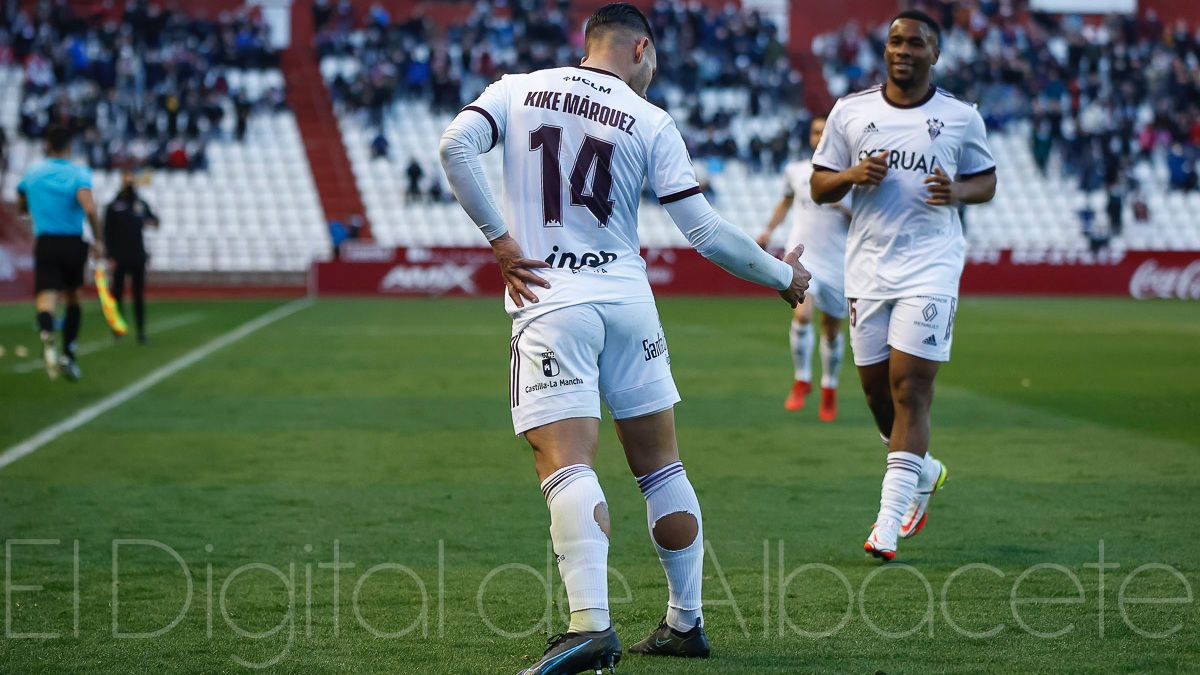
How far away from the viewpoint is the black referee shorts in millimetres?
13234

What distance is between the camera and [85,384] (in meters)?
12.8

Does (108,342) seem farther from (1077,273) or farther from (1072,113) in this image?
(1072,113)

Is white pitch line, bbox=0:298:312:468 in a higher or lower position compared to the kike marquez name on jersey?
lower

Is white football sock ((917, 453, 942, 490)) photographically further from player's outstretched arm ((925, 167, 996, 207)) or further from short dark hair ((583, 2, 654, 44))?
short dark hair ((583, 2, 654, 44))

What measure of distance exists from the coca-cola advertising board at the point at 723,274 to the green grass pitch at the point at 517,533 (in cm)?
1813

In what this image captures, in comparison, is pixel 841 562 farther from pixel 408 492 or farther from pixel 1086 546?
pixel 408 492

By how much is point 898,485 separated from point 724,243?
84.8 inches

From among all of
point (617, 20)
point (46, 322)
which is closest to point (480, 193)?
point (617, 20)

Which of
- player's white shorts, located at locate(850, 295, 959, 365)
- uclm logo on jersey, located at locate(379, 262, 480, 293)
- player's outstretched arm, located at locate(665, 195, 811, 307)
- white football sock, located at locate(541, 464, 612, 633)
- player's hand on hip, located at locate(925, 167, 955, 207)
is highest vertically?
player's hand on hip, located at locate(925, 167, 955, 207)

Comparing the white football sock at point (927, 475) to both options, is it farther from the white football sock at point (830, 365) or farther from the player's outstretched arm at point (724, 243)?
the white football sock at point (830, 365)

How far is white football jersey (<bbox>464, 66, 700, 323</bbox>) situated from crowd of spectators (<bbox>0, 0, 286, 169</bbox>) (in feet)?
102

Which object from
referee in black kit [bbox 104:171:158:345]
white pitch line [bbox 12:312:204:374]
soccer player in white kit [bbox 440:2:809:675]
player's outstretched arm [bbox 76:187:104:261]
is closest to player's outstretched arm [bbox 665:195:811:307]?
soccer player in white kit [bbox 440:2:809:675]

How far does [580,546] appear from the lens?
4.05m

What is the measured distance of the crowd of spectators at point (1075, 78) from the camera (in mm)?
37688
